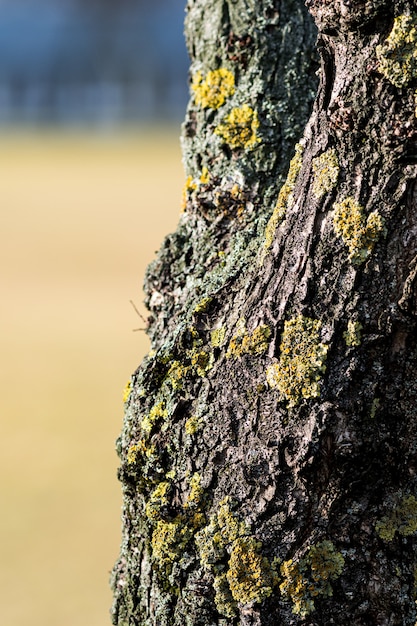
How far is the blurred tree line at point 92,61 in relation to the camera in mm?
57312

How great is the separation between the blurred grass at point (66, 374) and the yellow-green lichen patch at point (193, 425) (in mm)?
4863

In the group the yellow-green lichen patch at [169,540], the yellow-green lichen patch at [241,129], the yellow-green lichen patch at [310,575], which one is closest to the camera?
the yellow-green lichen patch at [310,575]

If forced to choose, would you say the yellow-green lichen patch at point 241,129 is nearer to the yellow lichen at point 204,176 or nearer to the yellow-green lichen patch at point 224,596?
the yellow lichen at point 204,176

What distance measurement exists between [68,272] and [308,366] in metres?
17.8

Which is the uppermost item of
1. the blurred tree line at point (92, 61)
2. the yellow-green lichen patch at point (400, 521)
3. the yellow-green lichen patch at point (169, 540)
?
the blurred tree line at point (92, 61)

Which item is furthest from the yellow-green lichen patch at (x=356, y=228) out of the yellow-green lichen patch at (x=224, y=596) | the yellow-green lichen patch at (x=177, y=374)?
the yellow-green lichen patch at (x=224, y=596)

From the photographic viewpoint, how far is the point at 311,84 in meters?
2.86

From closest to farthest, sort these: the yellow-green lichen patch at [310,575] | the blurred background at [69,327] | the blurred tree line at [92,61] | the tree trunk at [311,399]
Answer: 1. the tree trunk at [311,399]
2. the yellow-green lichen patch at [310,575]
3. the blurred background at [69,327]
4. the blurred tree line at [92,61]

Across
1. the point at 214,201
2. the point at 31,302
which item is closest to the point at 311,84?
the point at 214,201

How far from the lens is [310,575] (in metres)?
2.10

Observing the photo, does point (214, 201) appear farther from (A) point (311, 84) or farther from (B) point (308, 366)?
(B) point (308, 366)

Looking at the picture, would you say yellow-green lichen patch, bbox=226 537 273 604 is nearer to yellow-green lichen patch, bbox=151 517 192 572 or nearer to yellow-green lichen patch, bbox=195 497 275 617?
yellow-green lichen patch, bbox=195 497 275 617

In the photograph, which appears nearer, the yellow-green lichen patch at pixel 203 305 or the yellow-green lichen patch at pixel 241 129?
the yellow-green lichen patch at pixel 203 305

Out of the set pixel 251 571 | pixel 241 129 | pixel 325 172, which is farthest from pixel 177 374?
pixel 241 129
